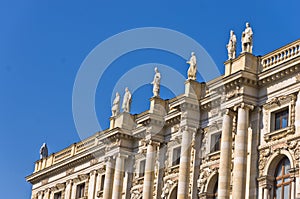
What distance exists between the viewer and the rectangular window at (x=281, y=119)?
38625 mm

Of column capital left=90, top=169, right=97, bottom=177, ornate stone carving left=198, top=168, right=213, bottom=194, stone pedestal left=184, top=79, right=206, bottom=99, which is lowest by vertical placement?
ornate stone carving left=198, top=168, right=213, bottom=194

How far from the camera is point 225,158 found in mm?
40344

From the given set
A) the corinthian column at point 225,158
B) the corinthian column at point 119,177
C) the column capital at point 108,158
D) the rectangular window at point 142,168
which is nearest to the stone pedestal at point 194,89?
the corinthian column at point 225,158

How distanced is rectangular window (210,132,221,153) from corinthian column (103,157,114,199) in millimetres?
10788

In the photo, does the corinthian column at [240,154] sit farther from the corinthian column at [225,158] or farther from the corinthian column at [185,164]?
the corinthian column at [185,164]

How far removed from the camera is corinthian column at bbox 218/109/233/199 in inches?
1561

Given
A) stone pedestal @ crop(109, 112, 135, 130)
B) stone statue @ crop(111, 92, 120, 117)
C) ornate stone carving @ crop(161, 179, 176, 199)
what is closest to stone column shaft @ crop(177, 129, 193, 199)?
ornate stone carving @ crop(161, 179, 176, 199)

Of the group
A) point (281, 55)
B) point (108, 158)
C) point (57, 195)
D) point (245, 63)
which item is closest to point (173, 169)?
point (108, 158)

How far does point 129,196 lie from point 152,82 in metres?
7.67

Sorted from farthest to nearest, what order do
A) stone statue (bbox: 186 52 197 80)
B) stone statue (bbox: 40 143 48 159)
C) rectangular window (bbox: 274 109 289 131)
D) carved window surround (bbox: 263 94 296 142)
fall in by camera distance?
stone statue (bbox: 40 143 48 159)
stone statue (bbox: 186 52 197 80)
rectangular window (bbox: 274 109 289 131)
carved window surround (bbox: 263 94 296 142)

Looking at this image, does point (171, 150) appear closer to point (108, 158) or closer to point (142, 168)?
point (142, 168)

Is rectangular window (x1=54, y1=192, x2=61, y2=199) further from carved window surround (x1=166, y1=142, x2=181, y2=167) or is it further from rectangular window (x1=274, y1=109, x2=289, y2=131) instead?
rectangular window (x1=274, y1=109, x2=289, y2=131)

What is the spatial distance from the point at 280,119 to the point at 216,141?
205 inches

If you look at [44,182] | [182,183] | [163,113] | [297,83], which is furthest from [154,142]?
[44,182]
